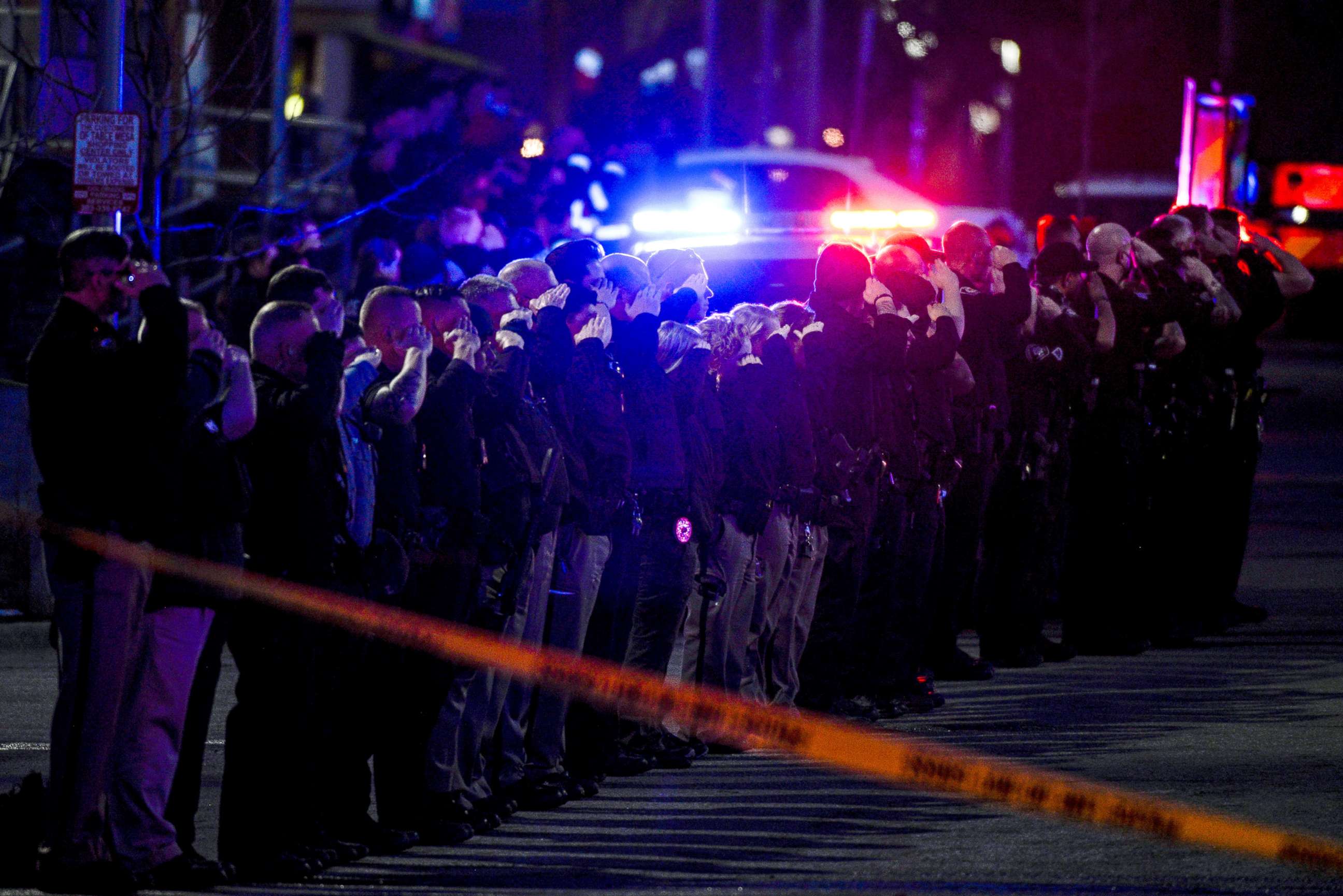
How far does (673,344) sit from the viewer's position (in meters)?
10.4

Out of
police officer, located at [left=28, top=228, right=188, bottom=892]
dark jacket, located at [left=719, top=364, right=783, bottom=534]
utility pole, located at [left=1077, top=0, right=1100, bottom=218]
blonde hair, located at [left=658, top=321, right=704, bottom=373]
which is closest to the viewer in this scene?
police officer, located at [left=28, top=228, right=188, bottom=892]

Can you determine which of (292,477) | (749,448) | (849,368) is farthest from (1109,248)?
(292,477)

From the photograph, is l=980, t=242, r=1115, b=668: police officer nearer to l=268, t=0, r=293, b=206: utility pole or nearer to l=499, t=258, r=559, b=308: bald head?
l=499, t=258, r=559, b=308: bald head

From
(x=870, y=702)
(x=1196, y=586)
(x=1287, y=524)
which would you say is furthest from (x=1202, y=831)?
(x=1287, y=524)

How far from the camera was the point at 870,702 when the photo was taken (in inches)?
455

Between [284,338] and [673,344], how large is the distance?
263 centimetres

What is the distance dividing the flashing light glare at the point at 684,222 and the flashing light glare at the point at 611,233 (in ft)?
0.76

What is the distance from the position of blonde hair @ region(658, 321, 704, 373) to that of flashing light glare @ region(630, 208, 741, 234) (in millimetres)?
6180

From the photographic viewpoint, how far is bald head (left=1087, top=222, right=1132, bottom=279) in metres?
13.9

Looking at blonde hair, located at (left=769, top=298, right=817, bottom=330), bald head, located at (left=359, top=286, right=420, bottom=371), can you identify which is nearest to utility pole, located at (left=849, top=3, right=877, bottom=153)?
blonde hair, located at (left=769, top=298, right=817, bottom=330)

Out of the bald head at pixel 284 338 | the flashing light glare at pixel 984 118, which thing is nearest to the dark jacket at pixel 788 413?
the bald head at pixel 284 338

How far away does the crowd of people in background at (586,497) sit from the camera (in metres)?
7.62

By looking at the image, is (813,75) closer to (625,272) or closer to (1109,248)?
(1109,248)

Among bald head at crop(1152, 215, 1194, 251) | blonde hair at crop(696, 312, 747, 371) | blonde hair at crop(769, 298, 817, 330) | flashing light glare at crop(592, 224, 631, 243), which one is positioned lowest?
blonde hair at crop(696, 312, 747, 371)
